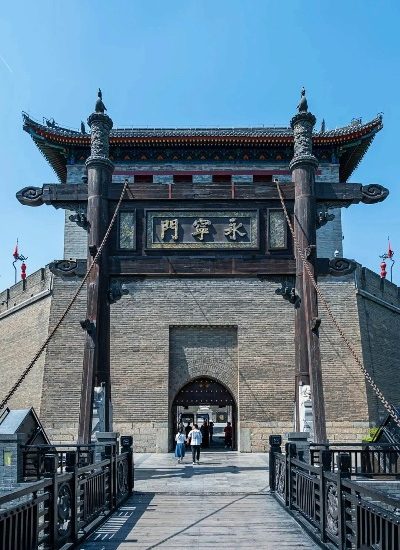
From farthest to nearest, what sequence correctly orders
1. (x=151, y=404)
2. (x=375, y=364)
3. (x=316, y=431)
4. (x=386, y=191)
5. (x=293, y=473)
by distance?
(x=375, y=364) → (x=151, y=404) → (x=386, y=191) → (x=316, y=431) → (x=293, y=473)

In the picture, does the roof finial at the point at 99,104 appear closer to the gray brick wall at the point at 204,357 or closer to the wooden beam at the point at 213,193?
the wooden beam at the point at 213,193

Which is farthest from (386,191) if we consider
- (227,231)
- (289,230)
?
(227,231)

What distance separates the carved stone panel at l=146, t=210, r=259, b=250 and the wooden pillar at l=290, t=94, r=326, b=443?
843 millimetres

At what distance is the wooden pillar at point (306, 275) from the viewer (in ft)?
33.2

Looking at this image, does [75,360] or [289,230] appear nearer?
[289,230]

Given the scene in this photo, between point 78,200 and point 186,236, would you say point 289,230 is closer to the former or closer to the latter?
point 186,236

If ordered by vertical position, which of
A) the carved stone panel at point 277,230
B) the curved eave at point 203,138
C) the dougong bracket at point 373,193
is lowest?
the carved stone panel at point 277,230

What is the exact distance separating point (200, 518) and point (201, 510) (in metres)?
0.56

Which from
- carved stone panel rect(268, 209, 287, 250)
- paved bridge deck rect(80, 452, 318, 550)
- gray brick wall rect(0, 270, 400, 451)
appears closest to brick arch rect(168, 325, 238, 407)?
gray brick wall rect(0, 270, 400, 451)

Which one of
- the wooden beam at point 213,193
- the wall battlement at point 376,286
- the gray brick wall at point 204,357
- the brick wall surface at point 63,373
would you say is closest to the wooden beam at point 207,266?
the wooden beam at point 213,193

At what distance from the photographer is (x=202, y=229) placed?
36.0 feet

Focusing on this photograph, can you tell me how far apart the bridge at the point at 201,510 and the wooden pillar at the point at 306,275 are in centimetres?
132

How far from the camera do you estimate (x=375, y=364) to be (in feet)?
69.4

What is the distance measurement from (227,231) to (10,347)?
1420 cm
